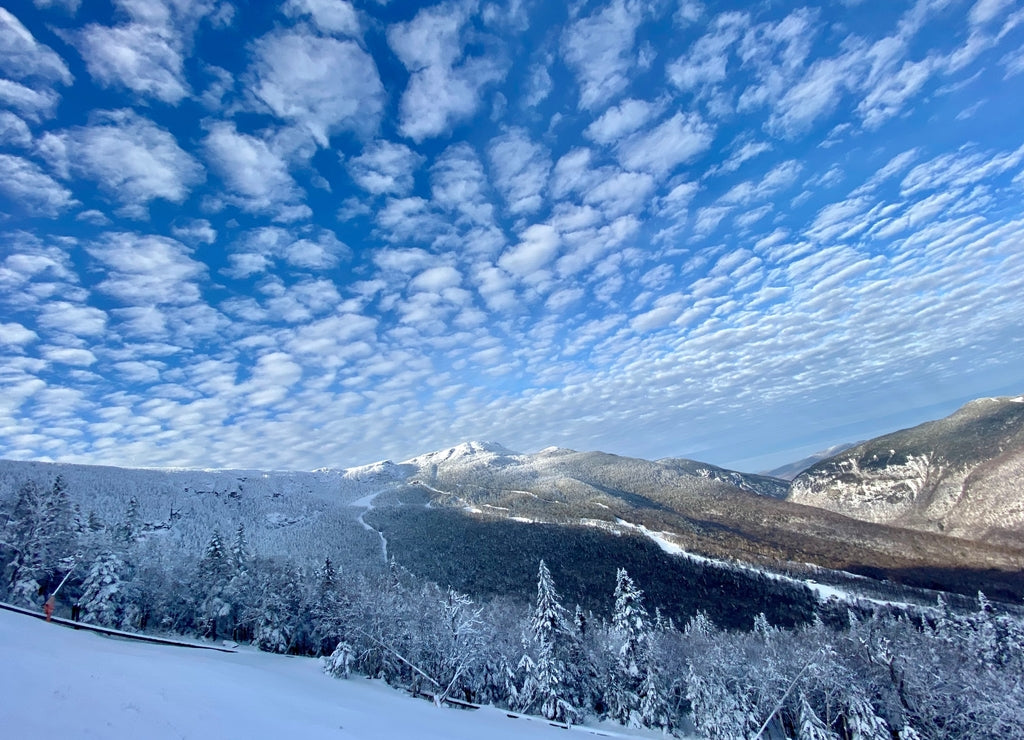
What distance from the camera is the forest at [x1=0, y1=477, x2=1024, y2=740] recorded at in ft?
139

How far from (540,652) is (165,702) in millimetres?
38445

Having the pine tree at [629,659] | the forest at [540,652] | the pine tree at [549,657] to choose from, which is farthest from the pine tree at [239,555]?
the pine tree at [629,659]

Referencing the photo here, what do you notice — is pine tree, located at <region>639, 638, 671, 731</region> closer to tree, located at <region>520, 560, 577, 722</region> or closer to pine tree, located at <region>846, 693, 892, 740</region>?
tree, located at <region>520, 560, 577, 722</region>

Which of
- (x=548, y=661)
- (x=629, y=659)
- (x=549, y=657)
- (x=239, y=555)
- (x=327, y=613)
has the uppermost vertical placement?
(x=239, y=555)

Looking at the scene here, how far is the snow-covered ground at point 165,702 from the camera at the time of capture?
12438 millimetres

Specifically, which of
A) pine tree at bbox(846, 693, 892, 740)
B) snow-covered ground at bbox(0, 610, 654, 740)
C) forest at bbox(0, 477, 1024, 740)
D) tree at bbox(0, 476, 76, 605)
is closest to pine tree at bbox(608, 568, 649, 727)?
forest at bbox(0, 477, 1024, 740)

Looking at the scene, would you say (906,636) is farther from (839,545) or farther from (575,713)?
(839,545)

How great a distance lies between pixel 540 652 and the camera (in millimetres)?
46656

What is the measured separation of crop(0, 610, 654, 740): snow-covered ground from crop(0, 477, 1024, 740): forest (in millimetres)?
12436

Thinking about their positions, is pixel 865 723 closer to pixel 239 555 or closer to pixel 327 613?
pixel 327 613

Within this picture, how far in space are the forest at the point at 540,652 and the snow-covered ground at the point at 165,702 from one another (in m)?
12.4

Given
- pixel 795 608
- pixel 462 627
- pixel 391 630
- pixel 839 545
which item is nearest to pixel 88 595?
pixel 391 630

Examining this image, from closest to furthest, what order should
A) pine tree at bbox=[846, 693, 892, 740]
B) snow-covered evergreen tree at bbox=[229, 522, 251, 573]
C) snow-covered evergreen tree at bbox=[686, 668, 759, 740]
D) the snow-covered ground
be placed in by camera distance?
the snow-covered ground → pine tree at bbox=[846, 693, 892, 740] → snow-covered evergreen tree at bbox=[686, 668, 759, 740] → snow-covered evergreen tree at bbox=[229, 522, 251, 573]

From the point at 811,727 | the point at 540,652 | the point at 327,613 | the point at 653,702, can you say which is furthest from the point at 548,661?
the point at 327,613
